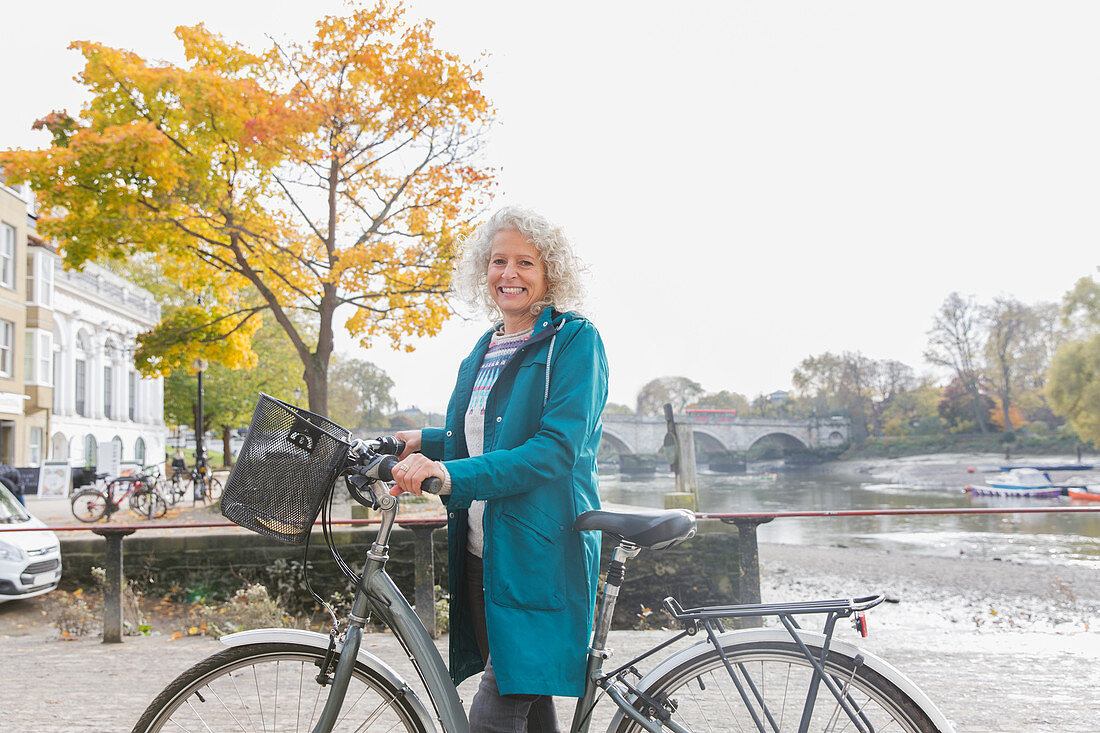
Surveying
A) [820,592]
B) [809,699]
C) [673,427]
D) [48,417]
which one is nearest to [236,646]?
[809,699]

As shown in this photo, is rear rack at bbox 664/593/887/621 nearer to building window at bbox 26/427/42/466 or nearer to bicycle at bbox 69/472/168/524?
bicycle at bbox 69/472/168/524

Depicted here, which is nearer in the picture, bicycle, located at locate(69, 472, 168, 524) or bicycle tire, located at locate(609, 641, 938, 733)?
bicycle tire, located at locate(609, 641, 938, 733)

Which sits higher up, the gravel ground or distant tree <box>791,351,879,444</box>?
distant tree <box>791,351,879,444</box>

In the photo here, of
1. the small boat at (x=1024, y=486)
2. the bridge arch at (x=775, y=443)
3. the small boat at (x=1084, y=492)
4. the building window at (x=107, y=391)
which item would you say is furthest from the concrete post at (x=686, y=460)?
the bridge arch at (x=775, y=443)

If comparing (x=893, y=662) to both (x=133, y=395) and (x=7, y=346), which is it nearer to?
(x=7, y=346)

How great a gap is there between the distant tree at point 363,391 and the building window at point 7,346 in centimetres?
1409

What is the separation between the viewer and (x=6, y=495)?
7559 millimetres

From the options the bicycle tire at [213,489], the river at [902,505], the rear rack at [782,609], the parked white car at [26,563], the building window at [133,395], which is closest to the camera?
the rear rack at [782,609]

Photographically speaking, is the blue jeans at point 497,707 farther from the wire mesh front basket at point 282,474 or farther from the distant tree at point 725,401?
the distant tree at point 725,401

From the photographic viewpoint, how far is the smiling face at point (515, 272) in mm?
1853

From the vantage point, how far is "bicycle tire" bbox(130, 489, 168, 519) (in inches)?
557

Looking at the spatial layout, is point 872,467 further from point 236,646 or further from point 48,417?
point 236,646

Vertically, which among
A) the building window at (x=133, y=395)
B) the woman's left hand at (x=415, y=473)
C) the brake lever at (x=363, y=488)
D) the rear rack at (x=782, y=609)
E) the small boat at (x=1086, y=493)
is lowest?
the small boat at (x=1086, y=493)

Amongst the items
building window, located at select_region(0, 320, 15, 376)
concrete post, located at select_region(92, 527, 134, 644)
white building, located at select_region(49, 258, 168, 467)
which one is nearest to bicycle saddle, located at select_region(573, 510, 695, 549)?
concrete post, located at select_region(92, 527, 134, 644)
